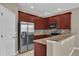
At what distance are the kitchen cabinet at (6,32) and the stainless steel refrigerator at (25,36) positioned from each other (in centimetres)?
58

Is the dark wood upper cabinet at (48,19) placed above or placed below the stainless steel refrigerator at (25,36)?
above

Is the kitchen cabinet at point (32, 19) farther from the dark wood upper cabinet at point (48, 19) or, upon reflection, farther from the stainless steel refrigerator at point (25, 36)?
the stainless steel refrigerator at point (25, 36)

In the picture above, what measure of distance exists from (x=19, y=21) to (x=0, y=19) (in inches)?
58.9

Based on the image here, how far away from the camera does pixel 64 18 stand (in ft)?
14.3

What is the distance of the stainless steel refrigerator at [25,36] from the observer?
409cm

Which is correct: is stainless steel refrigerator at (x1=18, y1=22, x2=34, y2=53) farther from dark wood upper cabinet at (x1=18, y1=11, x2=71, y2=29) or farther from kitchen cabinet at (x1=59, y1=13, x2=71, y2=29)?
kitchen cabinet at (x1=59, y1=13, x2=71, y2=29)

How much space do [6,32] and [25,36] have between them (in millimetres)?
1374

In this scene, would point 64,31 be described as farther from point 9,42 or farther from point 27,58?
point 27,58

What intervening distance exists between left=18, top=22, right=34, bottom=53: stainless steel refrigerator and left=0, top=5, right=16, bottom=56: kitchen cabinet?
58 centimetres

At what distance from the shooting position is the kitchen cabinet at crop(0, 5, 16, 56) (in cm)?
275

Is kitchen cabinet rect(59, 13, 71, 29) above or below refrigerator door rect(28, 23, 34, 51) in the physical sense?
above

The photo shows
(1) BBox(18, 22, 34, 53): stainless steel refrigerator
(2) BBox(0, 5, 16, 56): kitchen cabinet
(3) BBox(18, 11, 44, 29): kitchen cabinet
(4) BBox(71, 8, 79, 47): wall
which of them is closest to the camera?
(2) BBox(0, 5, 16, 56): kitchen cabinet

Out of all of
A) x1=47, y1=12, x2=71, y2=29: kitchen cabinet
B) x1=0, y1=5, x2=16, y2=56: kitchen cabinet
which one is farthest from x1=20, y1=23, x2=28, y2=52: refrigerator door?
x1=47, y1=12, x2=71, y2=29: kitchen cabinet

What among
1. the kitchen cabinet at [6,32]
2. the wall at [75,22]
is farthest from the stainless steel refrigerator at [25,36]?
the wall at [75,22]
